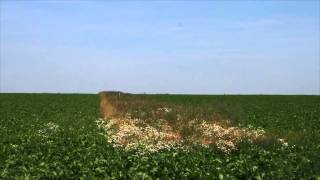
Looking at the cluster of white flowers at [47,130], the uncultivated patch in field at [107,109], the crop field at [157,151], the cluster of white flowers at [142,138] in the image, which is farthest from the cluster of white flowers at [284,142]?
the uncultivated patch in field at [107,109]

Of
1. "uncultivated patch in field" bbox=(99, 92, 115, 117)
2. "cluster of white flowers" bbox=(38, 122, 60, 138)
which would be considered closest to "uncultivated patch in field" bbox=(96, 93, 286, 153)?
"cluster of white flowers" bbox=(38, 122, 60, 138)

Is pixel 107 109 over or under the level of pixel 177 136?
over

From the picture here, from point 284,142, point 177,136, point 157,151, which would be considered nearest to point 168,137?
point 177,136

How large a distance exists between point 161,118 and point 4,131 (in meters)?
8.53

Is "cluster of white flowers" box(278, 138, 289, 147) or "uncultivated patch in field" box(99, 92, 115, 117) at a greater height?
"uncultivated patch in field" box(99, 92, 115, 117)

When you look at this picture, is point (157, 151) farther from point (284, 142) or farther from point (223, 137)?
point (284, 142)

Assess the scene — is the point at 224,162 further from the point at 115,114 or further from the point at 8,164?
the point at 115,114

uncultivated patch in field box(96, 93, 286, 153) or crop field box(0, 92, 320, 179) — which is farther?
uncultivated patch in field box(96, 93, 286, 153)

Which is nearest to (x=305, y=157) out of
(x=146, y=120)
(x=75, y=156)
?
(x=75, y=156)

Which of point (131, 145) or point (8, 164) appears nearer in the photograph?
point (8, 164)

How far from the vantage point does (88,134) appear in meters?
26.7

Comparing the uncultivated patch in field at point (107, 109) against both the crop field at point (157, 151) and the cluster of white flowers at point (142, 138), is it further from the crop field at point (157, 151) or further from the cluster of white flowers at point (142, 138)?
the cluster of white flowers at point (142, 138)

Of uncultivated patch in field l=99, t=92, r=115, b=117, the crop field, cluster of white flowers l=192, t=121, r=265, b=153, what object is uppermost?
uncultivated patch in field l=99, t=92, r=115, b=117

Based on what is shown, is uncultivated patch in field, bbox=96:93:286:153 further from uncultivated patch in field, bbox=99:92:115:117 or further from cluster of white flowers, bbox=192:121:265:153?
uncultivated patch in field, bbox=99:92:115:117
